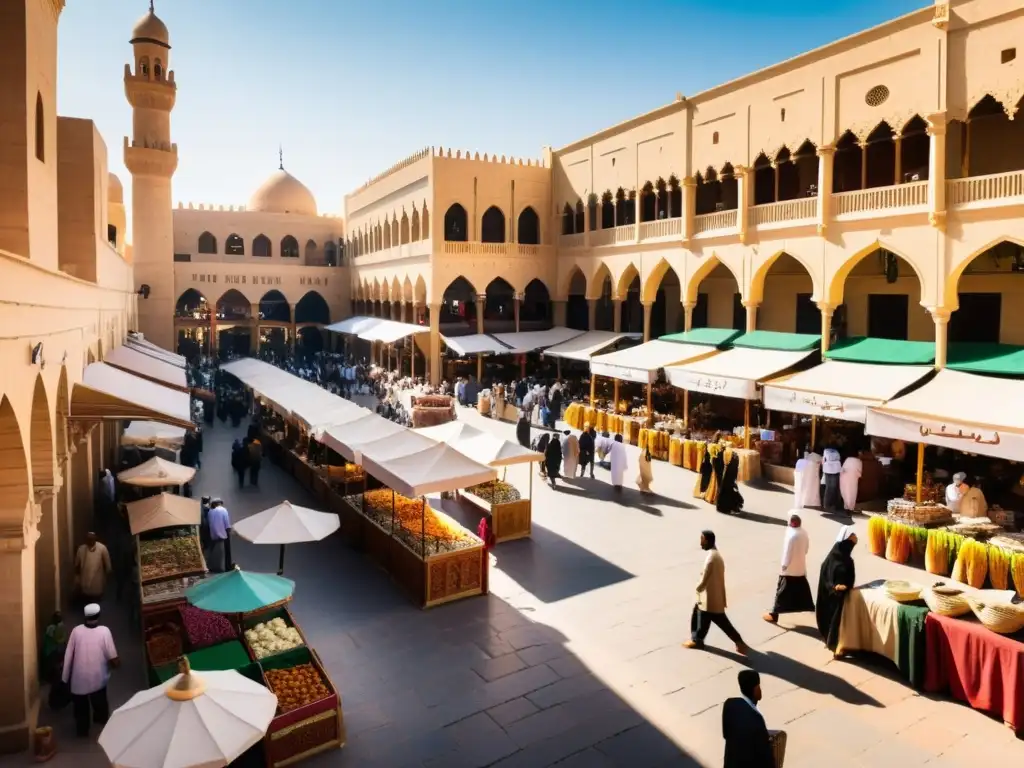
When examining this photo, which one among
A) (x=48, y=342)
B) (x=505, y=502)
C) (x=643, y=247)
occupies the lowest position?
(x=505, y=502)

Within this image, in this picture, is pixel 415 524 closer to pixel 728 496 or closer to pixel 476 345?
pixel 728 496

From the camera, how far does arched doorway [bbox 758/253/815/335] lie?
60.3 ft

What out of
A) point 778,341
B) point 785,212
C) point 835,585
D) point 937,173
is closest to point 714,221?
point 785,212

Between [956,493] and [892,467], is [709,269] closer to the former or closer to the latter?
[892,467]

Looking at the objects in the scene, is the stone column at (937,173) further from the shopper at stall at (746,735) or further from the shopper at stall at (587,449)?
the shopper at stall at (746,735)

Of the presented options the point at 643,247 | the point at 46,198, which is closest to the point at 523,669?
the point at 46,198

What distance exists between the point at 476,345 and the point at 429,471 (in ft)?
50.4

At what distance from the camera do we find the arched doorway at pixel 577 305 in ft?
87.5

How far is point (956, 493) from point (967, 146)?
6.91 meters

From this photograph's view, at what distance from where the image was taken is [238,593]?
253 inches

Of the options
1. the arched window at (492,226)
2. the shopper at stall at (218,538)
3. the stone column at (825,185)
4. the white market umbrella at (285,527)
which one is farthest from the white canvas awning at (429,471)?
the arched window at (492,226)

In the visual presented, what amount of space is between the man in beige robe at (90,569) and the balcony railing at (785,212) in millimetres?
14674

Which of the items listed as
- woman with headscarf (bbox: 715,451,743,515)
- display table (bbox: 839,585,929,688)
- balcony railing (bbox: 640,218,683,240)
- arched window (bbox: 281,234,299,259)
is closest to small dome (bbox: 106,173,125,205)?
arched window (bbox: 281,234,299,259)

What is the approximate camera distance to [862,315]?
55.9ft
